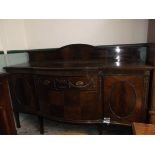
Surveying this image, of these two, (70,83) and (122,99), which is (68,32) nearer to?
(70,83)

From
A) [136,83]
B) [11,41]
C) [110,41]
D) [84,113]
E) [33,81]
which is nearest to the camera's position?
[136,83]

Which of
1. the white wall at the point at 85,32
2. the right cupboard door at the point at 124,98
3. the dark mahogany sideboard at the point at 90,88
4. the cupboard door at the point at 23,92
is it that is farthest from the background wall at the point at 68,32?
the right cupboard door at the point at 124,98

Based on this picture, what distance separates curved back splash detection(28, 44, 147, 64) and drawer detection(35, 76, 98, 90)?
1.28 feet

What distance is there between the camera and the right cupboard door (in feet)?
4.35

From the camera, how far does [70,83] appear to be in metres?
1.42

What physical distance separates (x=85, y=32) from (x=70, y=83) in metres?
A: 0.69

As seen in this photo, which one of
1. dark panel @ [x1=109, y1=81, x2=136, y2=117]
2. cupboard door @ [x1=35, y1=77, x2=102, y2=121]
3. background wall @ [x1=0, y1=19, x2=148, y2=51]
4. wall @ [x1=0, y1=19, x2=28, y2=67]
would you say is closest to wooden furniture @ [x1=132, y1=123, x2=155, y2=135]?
dark panel @ [x1=109, y1=81, x2=136, y2=117]

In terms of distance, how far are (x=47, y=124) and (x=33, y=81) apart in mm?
659

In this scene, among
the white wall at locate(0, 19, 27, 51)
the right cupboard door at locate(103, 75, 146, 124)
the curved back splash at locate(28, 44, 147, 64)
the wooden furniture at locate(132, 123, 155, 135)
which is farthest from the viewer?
the white wall at locate(0, 19, 27, 51)

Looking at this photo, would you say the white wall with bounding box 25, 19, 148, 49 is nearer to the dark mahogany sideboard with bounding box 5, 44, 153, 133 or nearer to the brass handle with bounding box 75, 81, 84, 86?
the dark mahogany sideboard with bounding box 5, 44, 153, 133

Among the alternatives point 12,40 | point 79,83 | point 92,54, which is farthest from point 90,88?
point 12,40
